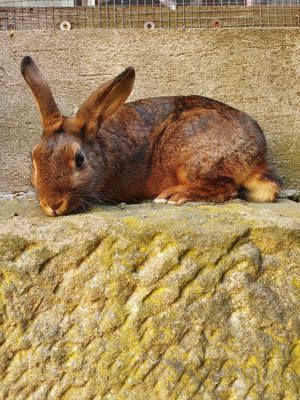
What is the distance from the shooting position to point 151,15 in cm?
484

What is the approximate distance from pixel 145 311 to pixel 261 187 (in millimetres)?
1331

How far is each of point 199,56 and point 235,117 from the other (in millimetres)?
842

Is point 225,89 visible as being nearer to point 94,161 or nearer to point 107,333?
point 94,161

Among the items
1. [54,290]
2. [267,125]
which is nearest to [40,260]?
[54,290]

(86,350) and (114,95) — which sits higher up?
(114,95)

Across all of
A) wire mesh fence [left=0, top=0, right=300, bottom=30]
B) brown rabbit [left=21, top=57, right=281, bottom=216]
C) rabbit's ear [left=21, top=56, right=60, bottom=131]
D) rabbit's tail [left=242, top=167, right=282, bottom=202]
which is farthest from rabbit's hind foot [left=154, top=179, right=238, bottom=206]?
wire mesh fence [left=0, top=0, right=300, bottom=30]

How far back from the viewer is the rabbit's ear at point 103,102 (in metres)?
3.62

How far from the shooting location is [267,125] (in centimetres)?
479

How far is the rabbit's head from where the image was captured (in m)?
3.31

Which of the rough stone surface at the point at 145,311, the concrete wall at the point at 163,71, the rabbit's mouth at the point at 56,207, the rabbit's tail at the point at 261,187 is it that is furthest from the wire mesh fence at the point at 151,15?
the rough stone surface at the point at 145,311

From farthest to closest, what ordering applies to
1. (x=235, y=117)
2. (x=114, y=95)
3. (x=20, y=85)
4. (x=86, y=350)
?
(x=20, y=85)
(x=235, y=117)
(x=114, y=95)
(x=86, y=350)

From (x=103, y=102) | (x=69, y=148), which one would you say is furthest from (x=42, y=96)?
(x=69, y=148)

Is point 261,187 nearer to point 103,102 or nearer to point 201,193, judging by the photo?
point 201,193

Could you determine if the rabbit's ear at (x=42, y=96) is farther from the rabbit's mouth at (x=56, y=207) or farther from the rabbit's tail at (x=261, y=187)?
the rabbit's tail at (x=261, y=187)
